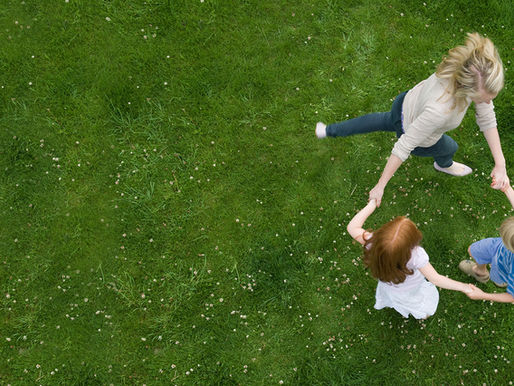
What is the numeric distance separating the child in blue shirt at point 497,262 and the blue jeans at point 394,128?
49.6 inches

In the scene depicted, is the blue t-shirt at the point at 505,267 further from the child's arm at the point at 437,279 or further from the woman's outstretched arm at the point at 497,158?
the woman's outstretched arm at the point at 497,158

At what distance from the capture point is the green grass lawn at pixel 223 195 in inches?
226

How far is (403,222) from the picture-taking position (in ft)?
12.4

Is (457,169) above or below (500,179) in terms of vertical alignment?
below

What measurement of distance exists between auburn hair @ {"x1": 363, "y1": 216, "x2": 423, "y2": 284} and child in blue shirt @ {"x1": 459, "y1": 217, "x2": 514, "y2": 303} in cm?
103

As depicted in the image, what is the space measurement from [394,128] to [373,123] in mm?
303

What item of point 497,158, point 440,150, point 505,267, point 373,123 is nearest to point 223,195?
point 373,123

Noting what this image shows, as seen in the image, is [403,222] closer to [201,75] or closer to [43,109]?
[201,75]

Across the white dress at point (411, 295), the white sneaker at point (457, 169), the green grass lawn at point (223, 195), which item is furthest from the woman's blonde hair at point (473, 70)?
the green grass lawn at point (223, 195)

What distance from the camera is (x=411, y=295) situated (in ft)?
15.7

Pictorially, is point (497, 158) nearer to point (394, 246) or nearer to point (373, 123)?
point (373, 123)

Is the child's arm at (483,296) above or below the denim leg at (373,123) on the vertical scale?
below

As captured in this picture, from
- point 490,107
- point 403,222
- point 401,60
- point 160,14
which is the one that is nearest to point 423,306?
point 403,222

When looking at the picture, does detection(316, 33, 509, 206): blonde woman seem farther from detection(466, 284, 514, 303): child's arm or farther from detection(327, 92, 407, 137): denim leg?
detection(466, 284, 514, 303): child's arm
